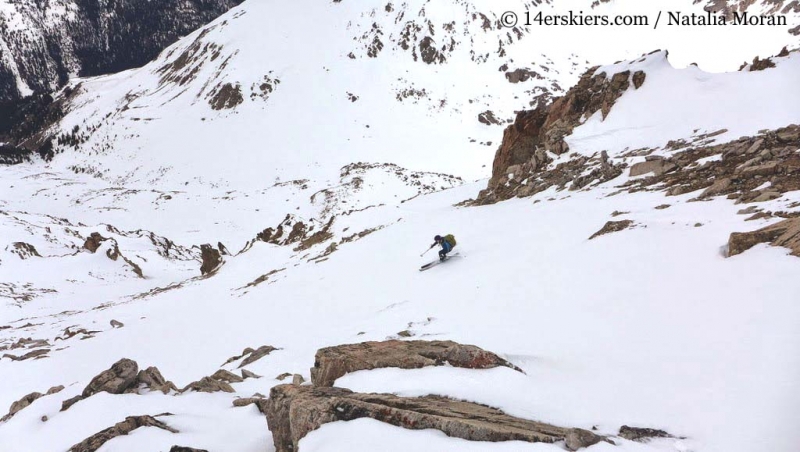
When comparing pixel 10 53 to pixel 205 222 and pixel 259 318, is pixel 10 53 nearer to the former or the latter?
pixel 205 222

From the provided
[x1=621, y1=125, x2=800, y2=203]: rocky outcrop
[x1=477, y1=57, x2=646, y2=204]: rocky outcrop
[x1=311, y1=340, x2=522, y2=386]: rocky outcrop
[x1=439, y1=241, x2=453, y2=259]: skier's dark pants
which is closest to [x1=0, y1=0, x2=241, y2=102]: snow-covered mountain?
[x1=477, y1=57, x2=646, y2=204]: rocky outcrop

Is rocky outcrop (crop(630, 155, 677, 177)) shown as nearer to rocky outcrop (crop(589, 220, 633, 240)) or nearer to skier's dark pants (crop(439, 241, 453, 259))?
rocky outcrop (crop(589, 220, 633, 240))

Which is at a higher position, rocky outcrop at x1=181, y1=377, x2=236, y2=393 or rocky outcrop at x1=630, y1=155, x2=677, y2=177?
rocky outcrop at x1=630, y1=155, x2=677, y2=177

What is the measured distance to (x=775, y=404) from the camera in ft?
10.5

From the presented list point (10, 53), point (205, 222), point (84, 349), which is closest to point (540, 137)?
point (84, 349)

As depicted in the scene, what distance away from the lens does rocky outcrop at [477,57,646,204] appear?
17500 millimetres

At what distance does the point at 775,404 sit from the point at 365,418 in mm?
3278

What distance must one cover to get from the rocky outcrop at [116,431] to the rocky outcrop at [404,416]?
1553 millimetres

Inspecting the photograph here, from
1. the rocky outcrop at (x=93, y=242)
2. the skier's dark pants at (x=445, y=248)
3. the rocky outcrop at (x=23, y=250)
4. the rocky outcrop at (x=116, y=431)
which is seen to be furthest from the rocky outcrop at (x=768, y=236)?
the rocky outcrop at (x=23, y=250)

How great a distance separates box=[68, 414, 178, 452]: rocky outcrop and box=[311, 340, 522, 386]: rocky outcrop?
1.79 meters

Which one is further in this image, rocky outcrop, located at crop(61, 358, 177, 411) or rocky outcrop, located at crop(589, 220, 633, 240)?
rocky outcrop, located at crop(589, 220, 633, 240)

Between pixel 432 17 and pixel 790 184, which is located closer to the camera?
pixel 790 184

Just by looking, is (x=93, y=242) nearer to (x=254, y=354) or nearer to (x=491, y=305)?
(x=254, y=354)

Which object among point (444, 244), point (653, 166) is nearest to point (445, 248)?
point (444, 244)
